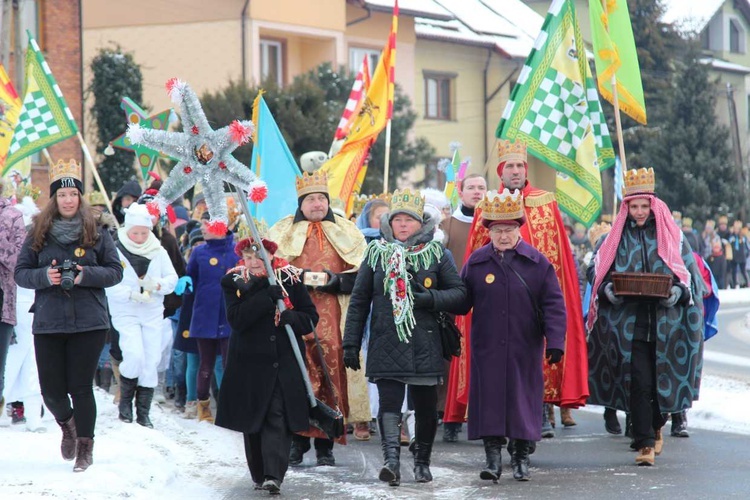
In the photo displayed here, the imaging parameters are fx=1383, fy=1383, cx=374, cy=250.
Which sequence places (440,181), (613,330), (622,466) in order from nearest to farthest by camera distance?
(622,466) < (613,330) < (440,181)

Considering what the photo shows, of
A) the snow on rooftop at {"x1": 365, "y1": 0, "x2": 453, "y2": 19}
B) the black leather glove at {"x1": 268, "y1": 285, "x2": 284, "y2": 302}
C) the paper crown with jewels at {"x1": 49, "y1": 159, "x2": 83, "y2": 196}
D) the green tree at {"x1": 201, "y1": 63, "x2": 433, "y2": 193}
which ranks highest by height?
the snow on rooftop at {"x1": 365, "y1": 0, "x2": 453, "y2": 19}

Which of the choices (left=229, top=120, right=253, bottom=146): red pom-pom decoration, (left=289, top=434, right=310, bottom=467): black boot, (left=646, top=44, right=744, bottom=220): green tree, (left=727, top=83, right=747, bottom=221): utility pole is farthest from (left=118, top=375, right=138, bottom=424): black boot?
(left=727, top=83, right=747, bottom=221): utility pole

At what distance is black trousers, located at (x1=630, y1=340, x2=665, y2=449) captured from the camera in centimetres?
941

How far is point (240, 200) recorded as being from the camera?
27.5ft

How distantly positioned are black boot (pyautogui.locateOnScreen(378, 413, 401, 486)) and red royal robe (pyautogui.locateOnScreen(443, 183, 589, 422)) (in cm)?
108

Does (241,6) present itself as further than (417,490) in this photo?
Yes

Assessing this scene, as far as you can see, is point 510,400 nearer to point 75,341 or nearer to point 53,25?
point 75,341

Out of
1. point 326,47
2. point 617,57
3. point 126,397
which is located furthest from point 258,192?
point 326,47

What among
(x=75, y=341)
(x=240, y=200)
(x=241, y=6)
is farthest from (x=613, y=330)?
(x=241, y=6)

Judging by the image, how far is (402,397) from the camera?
28.9 ft

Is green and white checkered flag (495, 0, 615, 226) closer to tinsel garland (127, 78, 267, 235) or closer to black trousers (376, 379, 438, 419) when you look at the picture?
black trousers (376, 379, 438, 419)

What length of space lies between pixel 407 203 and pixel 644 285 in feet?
6.11

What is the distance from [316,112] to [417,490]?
70.8 feet

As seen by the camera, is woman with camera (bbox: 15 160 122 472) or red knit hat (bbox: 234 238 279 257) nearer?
woman with camera (bbox: 15 160 122 472)
